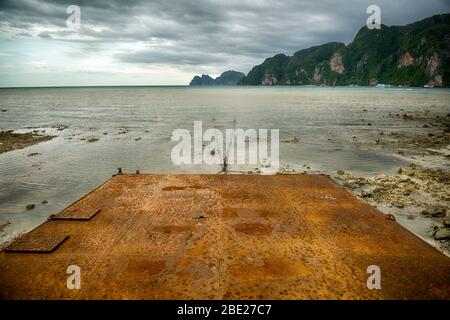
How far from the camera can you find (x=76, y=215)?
8.01 ft

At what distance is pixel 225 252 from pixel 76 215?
139cm

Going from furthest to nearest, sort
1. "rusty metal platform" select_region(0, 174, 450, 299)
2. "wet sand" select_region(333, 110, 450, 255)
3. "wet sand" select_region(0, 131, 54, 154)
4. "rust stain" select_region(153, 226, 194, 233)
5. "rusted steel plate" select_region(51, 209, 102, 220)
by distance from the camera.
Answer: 1. "wet sand" select_region(0, 131, 54, 154)
2. "wet sand" select_region(333, 110, 450, 255)
3. "rusted steel plate" select_region(51, 209, 102, 220)
4. "rust stain" select_region(153, 226, 194, 233)
5. "rusty metal platform" select_region(0, 174, 450, 299)

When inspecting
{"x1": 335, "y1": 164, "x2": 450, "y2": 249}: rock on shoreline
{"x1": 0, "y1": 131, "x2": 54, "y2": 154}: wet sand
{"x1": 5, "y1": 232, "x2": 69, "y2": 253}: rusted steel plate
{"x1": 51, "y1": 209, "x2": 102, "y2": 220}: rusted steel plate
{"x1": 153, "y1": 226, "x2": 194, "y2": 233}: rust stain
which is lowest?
{"x1": 335, "y1": 164, "x2": 450, "y2": 249}: rock on shoreline

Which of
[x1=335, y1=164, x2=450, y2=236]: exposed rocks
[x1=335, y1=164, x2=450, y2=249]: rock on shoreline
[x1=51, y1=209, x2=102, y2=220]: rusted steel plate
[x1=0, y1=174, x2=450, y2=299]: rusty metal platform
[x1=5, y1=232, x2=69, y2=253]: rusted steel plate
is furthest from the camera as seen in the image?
[x1=335, y1=164, x2=450, y2=236]: exposed rocks

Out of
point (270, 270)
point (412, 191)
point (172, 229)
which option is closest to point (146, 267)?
point (172, 229)

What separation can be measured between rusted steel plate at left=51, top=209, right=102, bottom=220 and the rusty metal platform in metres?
0.02

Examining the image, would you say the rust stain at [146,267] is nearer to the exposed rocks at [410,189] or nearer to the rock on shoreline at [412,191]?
the rock on shoreline at [412,191]

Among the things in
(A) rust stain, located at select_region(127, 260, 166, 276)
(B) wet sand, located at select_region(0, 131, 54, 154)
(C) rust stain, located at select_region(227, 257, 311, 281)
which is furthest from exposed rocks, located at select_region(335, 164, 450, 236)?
(B) wet sand, located at select_region(0, 131, 54, 154)

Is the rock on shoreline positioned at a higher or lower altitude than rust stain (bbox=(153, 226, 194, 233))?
lower

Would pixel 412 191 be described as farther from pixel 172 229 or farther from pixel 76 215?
pixel 76 215

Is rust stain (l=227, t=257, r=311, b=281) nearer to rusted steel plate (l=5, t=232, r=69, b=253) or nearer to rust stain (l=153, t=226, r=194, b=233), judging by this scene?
rust stain (l=153, t=226, r=194, b=233)

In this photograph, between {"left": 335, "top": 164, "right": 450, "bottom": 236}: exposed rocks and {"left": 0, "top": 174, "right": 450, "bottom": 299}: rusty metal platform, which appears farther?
{"left": 335, "top": 164, "right": 450, "bottom": 236}: exposed rocks

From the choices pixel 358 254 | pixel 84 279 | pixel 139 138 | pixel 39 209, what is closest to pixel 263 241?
pixel 358 254

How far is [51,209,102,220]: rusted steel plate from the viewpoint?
2393mm
